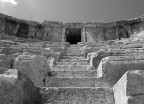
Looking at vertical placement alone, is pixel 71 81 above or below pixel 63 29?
below

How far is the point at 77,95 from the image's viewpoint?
3.58 metres

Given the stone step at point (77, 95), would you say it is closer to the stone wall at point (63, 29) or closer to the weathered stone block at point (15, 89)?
the weathered stone block at point (15, 89)

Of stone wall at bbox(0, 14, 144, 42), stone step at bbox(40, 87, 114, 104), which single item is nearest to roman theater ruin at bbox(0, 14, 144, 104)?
stone step at bbox(40, 87, 114, 104)

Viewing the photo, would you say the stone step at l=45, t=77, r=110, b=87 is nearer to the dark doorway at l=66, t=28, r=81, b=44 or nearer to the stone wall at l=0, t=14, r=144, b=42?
the stone wall at l=0, t=14, r=144, b=42

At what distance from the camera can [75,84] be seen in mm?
A: 4734

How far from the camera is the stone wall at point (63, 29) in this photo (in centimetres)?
2059

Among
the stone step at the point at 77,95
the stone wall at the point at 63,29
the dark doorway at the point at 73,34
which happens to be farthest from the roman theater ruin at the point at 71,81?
the dark doorway at the point at 73,34

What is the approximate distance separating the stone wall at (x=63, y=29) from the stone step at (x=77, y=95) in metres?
16.9

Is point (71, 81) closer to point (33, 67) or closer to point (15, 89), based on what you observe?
point (33, 67)

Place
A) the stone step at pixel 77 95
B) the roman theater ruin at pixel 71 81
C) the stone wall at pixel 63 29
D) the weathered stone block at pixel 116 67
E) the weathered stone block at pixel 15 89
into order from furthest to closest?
the stone wall at pixel 63 29 < the weathered stone block at pixel 116 67 < the stone step at pixel 77 95 < the roman theater ruin at pixel 71 81 < the weathered stone block at pixel 15 89

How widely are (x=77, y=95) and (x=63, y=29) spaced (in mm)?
17600

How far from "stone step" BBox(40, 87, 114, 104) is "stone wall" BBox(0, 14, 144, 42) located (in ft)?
55.6

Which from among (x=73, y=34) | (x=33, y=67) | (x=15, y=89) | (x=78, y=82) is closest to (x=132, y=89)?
(x=15, y=89)

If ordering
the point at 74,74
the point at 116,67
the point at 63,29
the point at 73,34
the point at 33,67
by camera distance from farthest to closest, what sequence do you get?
the point at 73,34
the point at 63,29
the point at 74,74
the point at 33,67
the point at 116,67
